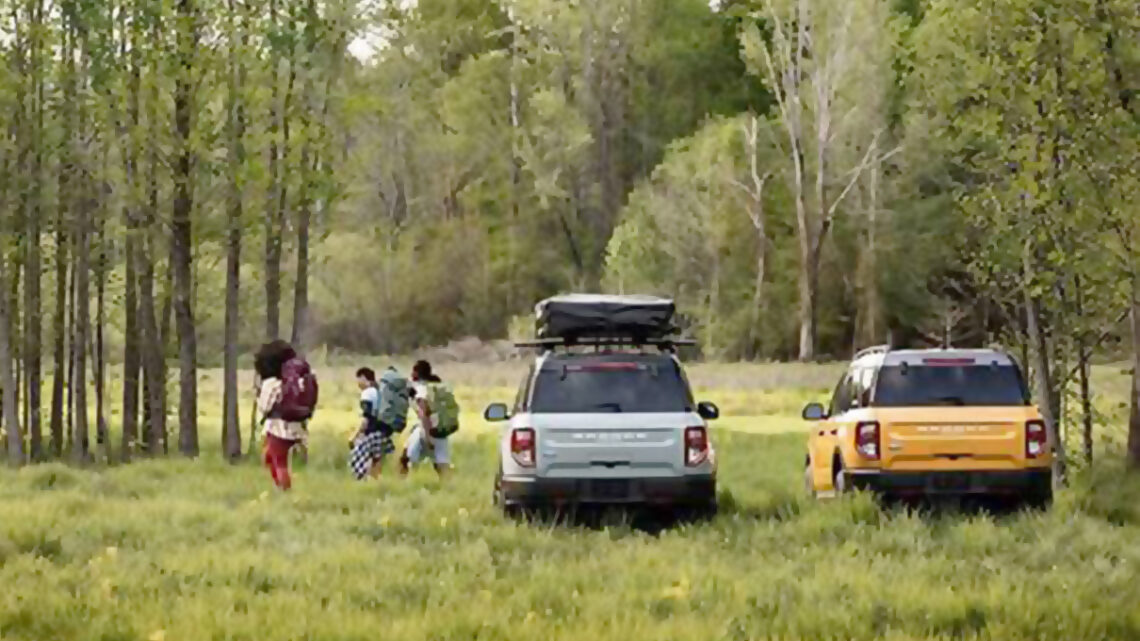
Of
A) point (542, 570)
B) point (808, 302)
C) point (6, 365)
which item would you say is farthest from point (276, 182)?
point (808, 302)

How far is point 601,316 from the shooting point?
2025 cm

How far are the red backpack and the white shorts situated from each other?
3.05 metres

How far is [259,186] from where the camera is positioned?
82.2 feet

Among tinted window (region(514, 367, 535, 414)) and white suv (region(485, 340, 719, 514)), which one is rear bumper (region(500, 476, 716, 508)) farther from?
tinted window (region(514, 367, 535, 414))

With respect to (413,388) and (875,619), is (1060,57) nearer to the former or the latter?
(413,388)

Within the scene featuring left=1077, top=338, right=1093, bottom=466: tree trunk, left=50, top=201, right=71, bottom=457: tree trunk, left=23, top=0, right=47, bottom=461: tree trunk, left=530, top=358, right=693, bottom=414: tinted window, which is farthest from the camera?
left=50, top=201, right=71, bottom=457: tree trunk

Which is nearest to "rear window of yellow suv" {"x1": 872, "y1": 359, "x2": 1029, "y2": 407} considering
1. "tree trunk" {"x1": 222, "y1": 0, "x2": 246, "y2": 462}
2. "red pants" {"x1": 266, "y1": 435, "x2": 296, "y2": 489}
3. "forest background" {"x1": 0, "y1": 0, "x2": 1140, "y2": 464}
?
"forest background" {"x1": 0, "y1": 0, "x2": 1140, "y2": 464}

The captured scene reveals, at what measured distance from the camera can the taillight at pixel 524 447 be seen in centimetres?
1509

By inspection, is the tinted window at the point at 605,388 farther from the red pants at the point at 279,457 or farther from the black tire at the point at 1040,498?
the red pants at the point at 279,457

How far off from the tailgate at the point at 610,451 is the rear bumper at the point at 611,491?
0.21 ft

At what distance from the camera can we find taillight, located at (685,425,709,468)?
595 inches

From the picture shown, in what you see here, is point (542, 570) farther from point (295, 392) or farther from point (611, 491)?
point (295, 392)

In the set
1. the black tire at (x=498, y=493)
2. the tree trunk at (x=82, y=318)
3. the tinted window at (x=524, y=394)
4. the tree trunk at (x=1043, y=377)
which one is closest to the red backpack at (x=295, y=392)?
the black tire at (x=498, y=493)

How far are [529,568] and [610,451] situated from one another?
3.21 meters
